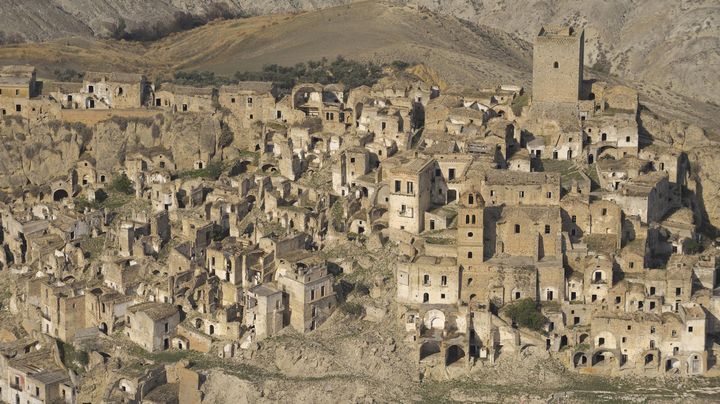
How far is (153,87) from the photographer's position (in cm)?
7900

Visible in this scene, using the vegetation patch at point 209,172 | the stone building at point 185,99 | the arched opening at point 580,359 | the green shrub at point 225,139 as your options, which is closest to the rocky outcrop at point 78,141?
the green shrub at point 225,139

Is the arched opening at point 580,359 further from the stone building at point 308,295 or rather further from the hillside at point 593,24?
the hillside at point 593,24

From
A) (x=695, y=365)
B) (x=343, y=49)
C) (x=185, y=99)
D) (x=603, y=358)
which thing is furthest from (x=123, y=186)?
(x=695, y=365)

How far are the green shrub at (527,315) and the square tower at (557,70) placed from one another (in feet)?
50.3

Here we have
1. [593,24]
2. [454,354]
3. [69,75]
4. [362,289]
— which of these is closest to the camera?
[454,354]

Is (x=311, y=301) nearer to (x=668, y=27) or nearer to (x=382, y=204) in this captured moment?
(x=382, y=204)

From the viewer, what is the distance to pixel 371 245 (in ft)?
198

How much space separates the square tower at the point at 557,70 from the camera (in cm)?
6794

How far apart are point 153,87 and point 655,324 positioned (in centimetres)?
3447

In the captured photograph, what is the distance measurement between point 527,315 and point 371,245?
8.08m

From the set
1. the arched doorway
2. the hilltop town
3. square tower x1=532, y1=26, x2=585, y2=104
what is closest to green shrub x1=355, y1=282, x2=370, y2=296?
the hilltop town

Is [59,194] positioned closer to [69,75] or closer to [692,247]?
[69,75]

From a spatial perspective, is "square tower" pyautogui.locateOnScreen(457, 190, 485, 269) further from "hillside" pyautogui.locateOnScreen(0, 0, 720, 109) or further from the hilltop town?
"hillside" pyautogui.locateOnScreen(0, 0, 720, 109)

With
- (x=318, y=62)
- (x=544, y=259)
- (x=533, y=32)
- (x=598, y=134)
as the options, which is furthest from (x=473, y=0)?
(x=544, y=259)
